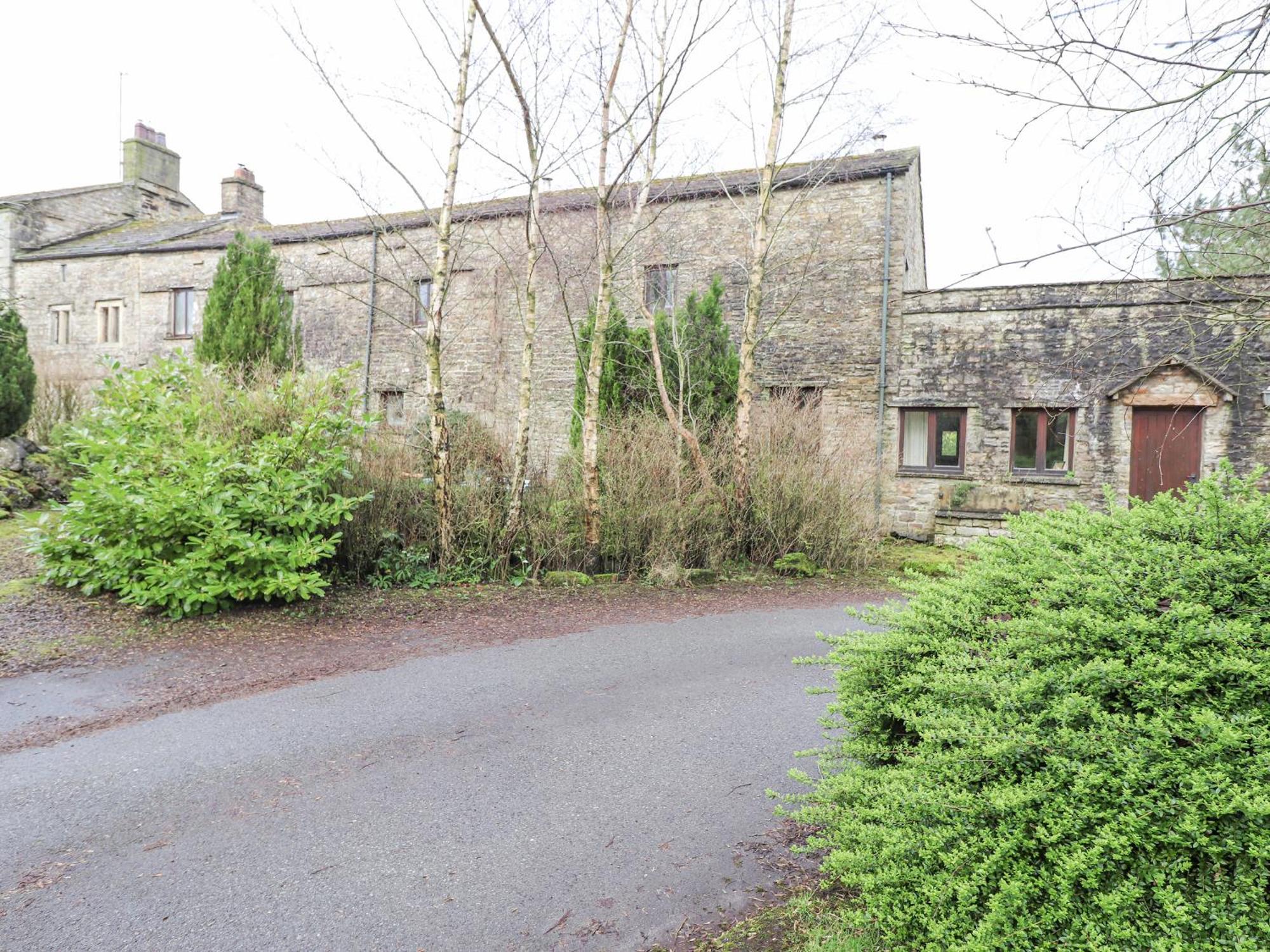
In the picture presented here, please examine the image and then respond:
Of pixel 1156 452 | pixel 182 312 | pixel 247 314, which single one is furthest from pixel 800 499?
pixel 182 312

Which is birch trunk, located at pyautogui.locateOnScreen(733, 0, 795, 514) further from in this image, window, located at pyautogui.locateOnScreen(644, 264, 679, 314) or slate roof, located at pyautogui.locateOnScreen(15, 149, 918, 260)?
window, located at pyautogui.locateOnScreen(644, 264, 679, 314)

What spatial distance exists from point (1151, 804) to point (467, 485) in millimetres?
8700

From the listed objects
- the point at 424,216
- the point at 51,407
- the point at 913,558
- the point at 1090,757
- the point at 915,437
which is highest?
the point at 424,216

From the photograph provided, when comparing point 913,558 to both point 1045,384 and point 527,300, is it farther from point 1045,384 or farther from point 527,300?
point 527,300

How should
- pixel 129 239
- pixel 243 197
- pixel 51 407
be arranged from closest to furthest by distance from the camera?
pixel 51 407 → pixel 129 239 → pixel 243 197

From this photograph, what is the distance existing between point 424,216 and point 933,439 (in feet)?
44.8

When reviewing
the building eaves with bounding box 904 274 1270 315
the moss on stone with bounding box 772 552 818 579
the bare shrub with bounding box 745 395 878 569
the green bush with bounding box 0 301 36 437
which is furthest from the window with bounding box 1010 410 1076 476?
the green bush with bounding box 0 301 36 437

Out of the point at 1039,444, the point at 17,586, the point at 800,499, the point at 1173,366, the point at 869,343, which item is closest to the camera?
the point at 17,586

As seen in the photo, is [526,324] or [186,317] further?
[186,317]

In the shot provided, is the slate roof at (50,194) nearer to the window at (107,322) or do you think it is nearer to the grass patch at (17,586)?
the window at (107,322)

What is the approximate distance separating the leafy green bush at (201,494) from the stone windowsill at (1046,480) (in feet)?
43.1

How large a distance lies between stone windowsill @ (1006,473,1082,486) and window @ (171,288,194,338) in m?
23.0

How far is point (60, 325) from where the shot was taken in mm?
24141

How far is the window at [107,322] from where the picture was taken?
23391mm
